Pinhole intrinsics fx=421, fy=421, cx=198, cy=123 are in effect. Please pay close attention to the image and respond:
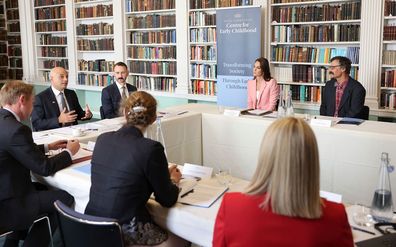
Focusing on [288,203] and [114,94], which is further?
[114,94]

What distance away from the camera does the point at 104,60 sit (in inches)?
324

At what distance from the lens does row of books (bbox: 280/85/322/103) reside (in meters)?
5.86

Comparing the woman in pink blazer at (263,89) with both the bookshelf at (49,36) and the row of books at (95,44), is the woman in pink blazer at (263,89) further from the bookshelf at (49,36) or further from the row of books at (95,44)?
the bookshelf at (49,36)

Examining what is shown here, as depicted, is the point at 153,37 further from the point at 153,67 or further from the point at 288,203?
the point at 288,203

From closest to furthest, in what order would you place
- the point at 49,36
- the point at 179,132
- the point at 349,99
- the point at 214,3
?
the point at 179,132 → the point at 349,99 → the point at 214,3 → the point at 49,36

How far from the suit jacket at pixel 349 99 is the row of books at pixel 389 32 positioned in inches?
39.5

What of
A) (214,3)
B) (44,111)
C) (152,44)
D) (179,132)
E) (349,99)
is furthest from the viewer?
(152,44)

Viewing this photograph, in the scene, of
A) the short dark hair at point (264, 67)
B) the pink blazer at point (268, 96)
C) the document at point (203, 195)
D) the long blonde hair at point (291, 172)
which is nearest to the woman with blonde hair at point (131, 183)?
the document at point (203, 195)

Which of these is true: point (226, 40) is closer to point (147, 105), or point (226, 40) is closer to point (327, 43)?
point (327, 43)

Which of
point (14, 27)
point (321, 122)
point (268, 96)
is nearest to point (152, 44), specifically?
point (268, 96)

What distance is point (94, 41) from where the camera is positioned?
8352mm

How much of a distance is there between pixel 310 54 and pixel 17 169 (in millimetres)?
4439

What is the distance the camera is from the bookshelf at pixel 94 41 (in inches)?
317

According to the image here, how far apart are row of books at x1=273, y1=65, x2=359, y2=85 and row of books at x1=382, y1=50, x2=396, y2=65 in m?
0.35
